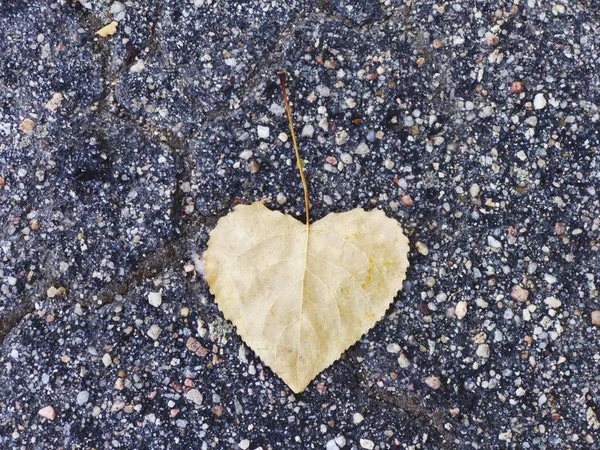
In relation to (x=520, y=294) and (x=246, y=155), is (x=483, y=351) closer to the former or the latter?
(x=520, y=294)

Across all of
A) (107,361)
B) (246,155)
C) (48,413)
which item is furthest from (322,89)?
(48,413)

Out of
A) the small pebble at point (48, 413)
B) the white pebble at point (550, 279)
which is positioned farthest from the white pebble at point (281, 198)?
the small pebble at point (48, 413)

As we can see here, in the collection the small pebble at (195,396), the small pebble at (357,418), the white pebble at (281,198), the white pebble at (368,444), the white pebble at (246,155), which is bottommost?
the white pebble at (368,444)

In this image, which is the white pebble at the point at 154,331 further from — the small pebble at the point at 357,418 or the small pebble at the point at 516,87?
the small pebble at the point at 516,87

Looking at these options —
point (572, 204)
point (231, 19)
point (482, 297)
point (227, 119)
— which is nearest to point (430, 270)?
point (482, 297)

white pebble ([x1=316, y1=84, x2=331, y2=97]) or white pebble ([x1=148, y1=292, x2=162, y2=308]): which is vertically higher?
white pebble ([x1=316, y1=84, x2=331, y2=97])

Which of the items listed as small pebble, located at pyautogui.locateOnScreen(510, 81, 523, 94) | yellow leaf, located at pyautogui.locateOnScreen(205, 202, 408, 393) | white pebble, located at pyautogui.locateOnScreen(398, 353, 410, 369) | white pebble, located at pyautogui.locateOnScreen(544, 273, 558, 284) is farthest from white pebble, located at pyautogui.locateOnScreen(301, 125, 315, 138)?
white pebble, located at pyautogui.locateOnScreen(544, 273, 558, 284)

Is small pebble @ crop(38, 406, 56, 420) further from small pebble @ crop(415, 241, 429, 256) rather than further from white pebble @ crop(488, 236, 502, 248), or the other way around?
white pebble @ crop(488, 236, 502, 248)
